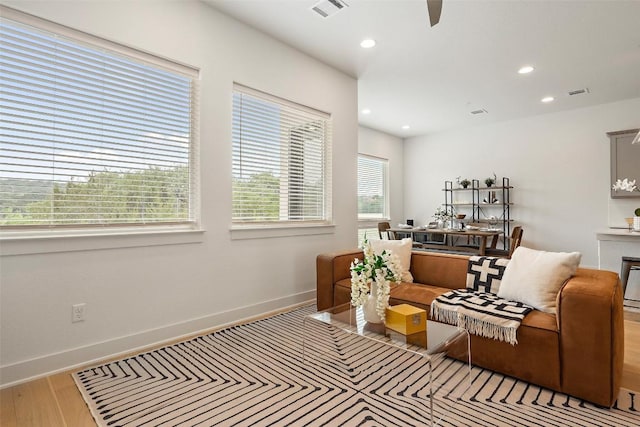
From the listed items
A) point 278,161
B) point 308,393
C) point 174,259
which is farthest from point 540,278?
point 174,259

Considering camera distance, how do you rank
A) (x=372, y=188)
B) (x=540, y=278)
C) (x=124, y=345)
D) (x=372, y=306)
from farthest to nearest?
1. (x=372, y=188)
2. (x=124, y=345)
3. (x=540, y=278)
4. (x=372, y=306)

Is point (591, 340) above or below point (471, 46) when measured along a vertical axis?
below

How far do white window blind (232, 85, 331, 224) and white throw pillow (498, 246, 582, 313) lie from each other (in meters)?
2.28

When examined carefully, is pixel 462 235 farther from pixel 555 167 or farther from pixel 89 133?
pixel 89 133

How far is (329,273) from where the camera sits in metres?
3.31

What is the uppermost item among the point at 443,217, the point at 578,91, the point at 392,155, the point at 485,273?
the point at 578,91

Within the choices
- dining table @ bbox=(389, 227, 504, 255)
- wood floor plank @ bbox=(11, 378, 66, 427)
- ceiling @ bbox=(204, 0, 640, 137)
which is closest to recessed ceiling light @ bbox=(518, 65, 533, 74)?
ceiling @ bbox=(204, 0, 640, 137)

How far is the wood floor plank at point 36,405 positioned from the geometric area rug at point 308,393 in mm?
157

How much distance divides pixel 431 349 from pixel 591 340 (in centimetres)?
90

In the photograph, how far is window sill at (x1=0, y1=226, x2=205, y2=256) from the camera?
2154mm

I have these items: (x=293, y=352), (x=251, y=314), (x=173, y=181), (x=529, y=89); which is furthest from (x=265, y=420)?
(x=529, y=89)

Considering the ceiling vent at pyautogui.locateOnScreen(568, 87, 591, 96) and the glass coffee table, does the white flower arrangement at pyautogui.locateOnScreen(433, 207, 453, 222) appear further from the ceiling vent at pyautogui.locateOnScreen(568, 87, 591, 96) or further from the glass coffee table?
the glass coffee table

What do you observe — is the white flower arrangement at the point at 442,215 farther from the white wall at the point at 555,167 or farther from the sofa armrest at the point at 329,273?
the sofa armrest at the point at 329,273

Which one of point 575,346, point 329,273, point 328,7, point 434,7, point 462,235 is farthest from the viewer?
point 462,235
